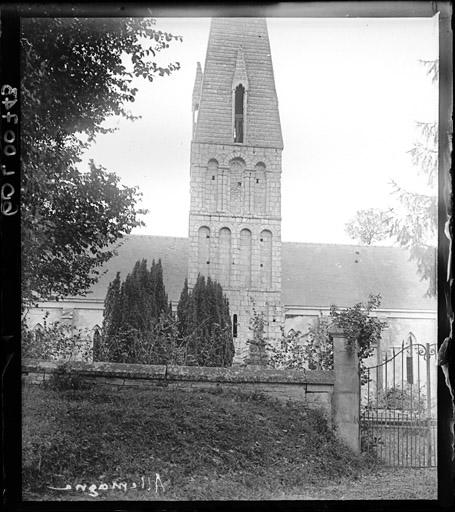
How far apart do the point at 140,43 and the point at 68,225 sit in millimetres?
811

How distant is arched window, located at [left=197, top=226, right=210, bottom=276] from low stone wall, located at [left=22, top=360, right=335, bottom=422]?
0.57 m

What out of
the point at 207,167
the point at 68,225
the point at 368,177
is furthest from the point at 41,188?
the point at 368,177

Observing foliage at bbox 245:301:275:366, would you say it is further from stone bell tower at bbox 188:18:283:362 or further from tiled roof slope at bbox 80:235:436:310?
→ tiled roof slope at bbox 80:235:436:310

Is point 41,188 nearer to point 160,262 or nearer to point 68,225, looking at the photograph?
point 68,225

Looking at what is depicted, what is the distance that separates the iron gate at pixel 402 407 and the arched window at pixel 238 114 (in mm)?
1499

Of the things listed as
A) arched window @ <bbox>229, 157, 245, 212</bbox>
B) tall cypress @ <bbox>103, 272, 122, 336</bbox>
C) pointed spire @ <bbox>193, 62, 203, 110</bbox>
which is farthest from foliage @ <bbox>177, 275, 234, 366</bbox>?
pointed spire @ <bbox>193, 62, 203, 110</bbox>

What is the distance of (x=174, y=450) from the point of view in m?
2.54

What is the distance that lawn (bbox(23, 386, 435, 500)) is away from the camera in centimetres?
212

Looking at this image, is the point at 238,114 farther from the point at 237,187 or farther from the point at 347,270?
the point at 347,270

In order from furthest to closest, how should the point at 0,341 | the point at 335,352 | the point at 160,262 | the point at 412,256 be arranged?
the point at 335,352, the point at 160,262, the point at 412,256, the point at 0,341

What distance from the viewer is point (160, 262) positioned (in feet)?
9.66

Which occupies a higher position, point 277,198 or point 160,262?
point 277,198

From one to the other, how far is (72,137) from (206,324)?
50.9 inches

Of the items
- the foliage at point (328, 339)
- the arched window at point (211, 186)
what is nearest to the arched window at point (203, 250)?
the arched window at point (211, 186)
